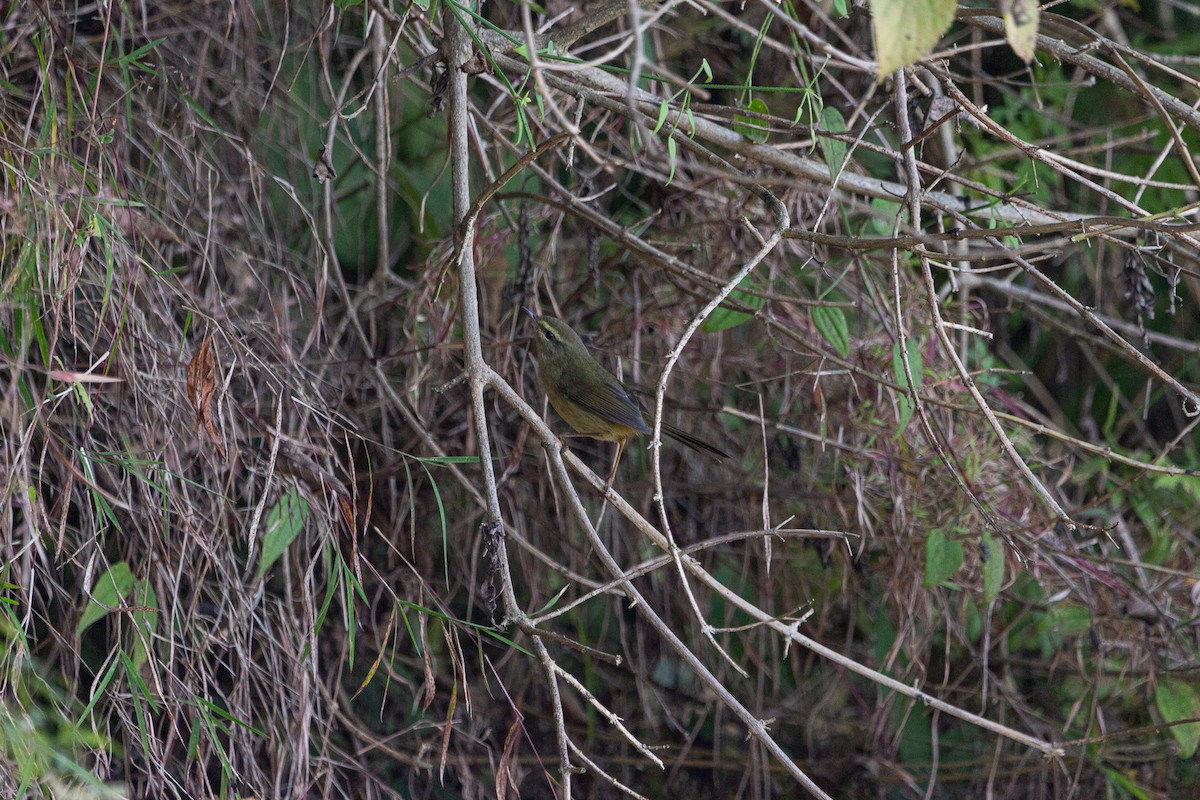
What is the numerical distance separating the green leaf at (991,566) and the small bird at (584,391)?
2.61 ft

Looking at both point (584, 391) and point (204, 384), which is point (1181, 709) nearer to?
point (584, 391)

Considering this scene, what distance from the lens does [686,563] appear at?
2209 millimetres

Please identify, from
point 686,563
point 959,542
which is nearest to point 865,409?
point 959,542

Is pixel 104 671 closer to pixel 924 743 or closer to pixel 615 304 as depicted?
pixel 615 304

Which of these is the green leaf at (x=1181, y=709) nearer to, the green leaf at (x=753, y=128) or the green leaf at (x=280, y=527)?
the green leaf at (x=753, y=128)

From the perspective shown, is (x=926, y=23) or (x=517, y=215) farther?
(x=517, y=215)

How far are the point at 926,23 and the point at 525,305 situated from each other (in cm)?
197

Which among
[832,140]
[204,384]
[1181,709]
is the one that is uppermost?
[832,140]

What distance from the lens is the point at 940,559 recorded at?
2.97m

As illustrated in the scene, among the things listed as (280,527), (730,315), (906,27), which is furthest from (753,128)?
(280,527)

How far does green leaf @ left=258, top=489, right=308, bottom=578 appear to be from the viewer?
2.47m

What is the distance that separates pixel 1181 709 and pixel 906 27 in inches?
106

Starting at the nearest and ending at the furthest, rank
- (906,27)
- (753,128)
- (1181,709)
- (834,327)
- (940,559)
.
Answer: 1. (906,27)
2. (753,128)
3. (834,327)
4. (940,559)
5. (1181,709)

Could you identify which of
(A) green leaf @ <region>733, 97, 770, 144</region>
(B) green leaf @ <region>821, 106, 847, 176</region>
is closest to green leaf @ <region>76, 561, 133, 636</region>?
(A) green leaf @ <region>733, 97, 770, 144</region>
